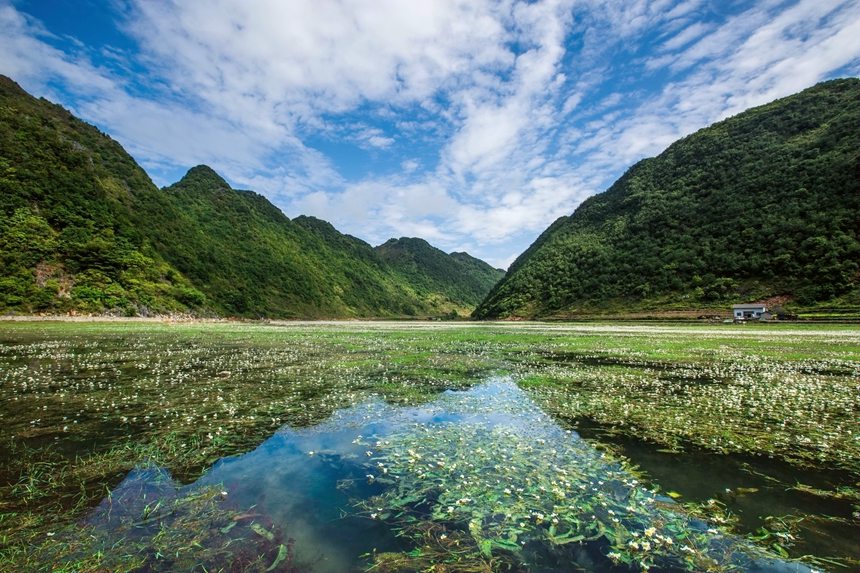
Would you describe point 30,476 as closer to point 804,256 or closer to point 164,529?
point 164,529

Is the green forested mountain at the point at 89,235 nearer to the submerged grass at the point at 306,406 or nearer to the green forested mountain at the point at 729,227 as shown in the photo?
the submerged grass at the point at 306,406

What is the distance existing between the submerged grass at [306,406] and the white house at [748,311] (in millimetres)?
67783

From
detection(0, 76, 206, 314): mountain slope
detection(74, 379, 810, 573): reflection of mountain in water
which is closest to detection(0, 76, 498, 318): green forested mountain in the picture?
detection(0, 76, 206, 314): mountain slope

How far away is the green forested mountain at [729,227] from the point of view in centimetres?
8981

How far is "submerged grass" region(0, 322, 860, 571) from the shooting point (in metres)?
7.57

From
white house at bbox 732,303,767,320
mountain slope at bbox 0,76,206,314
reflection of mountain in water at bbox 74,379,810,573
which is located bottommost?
reflection of mountain in water at bbox 74,379,810,573

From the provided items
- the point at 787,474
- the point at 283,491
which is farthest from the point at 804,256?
the point at 283,491

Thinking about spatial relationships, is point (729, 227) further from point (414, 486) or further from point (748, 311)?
point (414, 486)

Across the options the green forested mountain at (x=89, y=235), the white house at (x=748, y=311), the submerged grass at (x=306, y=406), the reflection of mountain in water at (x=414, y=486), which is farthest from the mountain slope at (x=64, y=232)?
the white house at (x=748, y=311)

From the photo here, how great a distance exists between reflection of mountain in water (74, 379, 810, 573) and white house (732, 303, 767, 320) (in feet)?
322

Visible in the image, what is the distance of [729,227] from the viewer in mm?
110875

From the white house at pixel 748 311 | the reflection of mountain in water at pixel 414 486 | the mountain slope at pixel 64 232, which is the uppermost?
the mountain slope at pixel 64 232

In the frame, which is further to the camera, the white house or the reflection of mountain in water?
the white house

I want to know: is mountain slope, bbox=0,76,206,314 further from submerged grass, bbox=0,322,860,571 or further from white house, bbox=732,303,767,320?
white house, bbox=732,303,767,320
